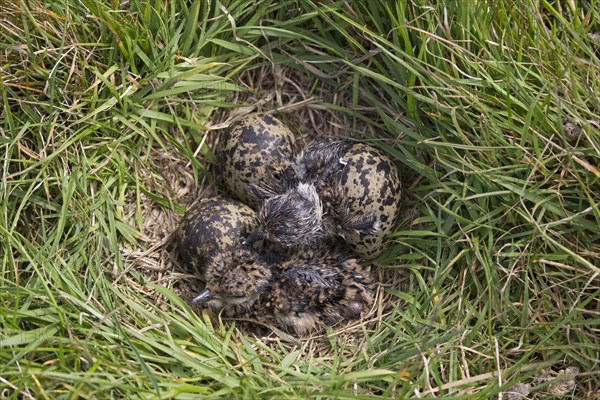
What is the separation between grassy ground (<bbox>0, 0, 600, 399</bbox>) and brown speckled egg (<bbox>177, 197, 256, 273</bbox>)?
252 mm

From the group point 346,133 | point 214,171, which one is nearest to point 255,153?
point 214,171

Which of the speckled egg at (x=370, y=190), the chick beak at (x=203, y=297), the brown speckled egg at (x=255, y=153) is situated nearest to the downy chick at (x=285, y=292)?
the chick beak at (x=203, y=297)

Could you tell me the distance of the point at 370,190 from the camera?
403 cm

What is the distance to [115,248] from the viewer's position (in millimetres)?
4020

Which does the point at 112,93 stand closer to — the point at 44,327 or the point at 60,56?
the point at 60,56

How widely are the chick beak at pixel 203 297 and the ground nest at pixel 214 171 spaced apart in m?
0.27

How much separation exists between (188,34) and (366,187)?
1.48 meters

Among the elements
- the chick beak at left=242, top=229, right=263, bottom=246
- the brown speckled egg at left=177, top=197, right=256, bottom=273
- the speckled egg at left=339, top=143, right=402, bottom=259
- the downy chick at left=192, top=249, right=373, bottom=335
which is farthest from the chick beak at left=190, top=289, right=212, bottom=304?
the speckled egg at left=339, top=143, right=402, bottom=259

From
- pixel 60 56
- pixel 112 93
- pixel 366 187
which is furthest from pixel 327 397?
pixel 60 56

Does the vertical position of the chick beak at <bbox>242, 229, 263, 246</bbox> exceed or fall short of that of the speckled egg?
it falls short

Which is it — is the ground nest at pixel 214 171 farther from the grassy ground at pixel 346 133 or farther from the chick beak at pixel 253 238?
the chick beak at pixel 253 238

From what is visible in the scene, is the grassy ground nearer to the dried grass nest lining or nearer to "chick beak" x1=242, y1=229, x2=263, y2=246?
the dried grass nest lining

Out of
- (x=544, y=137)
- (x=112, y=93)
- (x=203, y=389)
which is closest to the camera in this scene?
(x=203, y=389)

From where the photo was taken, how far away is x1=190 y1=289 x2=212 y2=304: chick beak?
3986mm
